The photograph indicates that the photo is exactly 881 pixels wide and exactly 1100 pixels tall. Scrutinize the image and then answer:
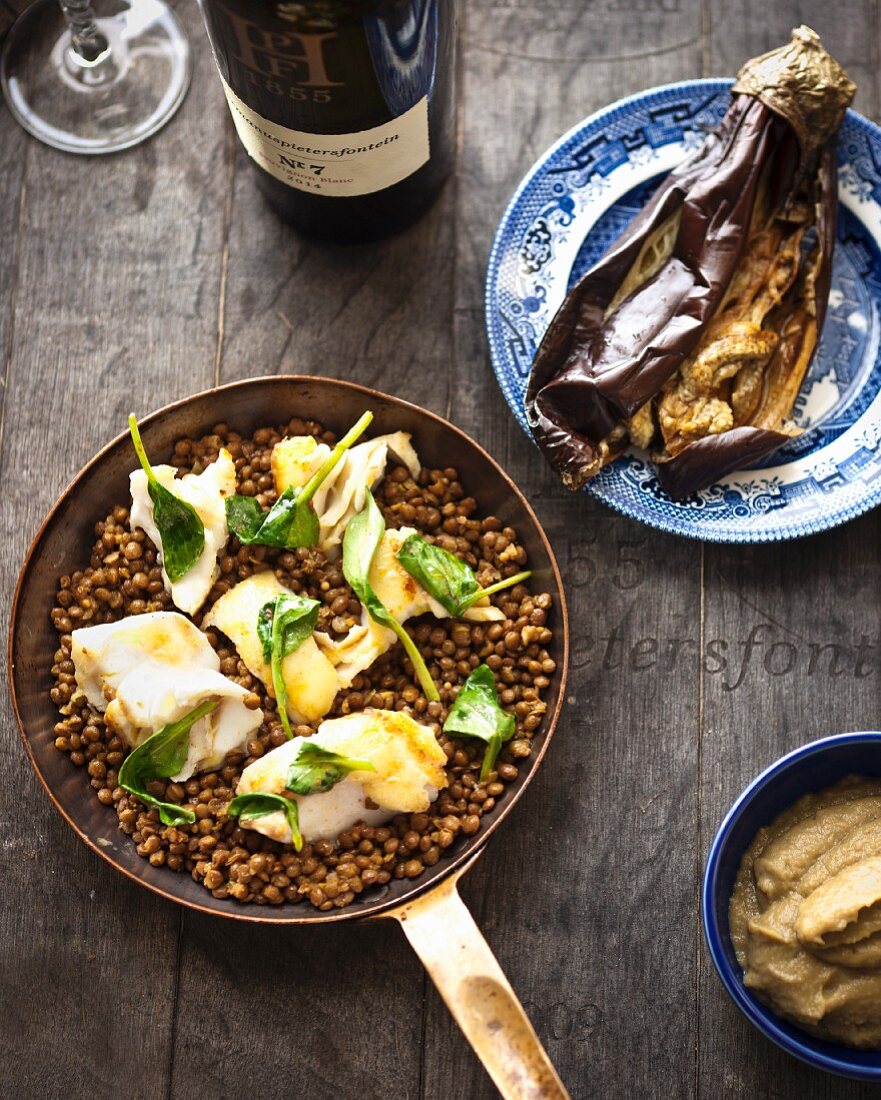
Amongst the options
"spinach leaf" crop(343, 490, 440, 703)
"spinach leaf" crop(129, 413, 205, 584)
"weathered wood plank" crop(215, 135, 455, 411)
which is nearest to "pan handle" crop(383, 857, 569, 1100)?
"spinach leaf" crop(343, 490, 440, 703)

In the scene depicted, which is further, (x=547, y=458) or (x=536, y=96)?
(x=536, y=96)

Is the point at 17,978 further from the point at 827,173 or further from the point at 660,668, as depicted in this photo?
the point at 827,173

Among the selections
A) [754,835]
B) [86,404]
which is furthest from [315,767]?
[86,404]

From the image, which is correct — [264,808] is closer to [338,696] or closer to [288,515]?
[338,696]

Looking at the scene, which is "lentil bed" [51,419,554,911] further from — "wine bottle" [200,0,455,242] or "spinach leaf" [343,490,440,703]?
"wine bottle" [200,0,455,242]

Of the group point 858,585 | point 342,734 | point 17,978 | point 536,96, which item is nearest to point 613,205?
point 536,96
